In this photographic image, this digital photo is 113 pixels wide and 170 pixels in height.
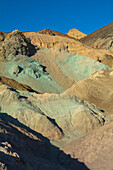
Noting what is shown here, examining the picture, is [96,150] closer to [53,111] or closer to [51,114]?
[51,114]

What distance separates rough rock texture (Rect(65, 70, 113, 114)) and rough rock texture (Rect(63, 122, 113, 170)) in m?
13.1

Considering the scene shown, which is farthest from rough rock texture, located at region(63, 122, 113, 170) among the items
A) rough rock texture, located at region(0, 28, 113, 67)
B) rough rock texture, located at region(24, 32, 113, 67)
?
rough rock texture, located at region(24, 32, 113, 67)

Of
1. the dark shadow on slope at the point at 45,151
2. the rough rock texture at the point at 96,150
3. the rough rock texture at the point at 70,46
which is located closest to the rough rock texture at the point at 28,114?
the dark shadow on slope at the point at 45,151

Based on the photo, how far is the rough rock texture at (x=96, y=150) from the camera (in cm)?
1041

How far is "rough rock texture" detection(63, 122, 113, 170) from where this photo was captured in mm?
10414

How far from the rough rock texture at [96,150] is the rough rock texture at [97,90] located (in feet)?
43.1

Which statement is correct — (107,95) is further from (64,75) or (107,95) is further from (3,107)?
(3,107)

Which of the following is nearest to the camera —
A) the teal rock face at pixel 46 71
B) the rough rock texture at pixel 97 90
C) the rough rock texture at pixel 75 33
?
the rough rock texture at pixel 97 90

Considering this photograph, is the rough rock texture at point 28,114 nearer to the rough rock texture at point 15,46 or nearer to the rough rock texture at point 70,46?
the rough rock texture at point 15,46

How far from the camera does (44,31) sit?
239ft

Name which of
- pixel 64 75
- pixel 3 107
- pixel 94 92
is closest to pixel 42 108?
pixel 3 107

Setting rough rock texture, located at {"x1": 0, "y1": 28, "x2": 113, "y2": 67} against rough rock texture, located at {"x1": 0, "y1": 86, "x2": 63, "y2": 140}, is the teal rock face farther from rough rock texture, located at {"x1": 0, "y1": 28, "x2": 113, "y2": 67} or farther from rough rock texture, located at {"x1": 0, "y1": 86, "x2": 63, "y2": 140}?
rough rock texture, located at {"x1": 0, "y1": 86, "x2": 63, "y2": 140}

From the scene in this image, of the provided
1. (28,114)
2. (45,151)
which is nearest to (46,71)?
(28,114)

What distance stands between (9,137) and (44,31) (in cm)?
6392
